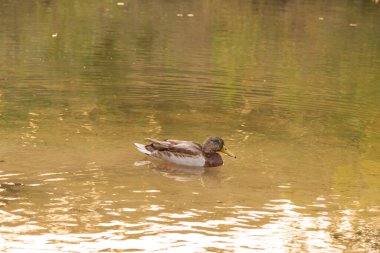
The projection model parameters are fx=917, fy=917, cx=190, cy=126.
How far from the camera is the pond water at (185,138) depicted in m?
9.94

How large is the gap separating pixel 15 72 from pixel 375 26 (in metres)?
18.1

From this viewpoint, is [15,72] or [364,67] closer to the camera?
[15,72]

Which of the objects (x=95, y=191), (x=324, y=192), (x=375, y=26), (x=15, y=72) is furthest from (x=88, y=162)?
(x=375, y=26)

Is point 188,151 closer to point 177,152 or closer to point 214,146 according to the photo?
point 177,152

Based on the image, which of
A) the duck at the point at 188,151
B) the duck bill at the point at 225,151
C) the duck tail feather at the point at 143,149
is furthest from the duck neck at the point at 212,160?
the duck tail feather at the point at 143,149

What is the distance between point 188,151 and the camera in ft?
41.6

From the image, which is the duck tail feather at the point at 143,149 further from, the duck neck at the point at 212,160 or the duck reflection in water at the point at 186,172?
the duck neck at the point at 212,160

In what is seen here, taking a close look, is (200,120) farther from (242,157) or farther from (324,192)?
(324,192)

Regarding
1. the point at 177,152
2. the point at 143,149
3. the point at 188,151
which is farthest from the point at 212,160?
the point at 143,149

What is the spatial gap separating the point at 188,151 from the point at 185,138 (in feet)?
5.00

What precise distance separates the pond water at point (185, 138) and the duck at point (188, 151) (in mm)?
154

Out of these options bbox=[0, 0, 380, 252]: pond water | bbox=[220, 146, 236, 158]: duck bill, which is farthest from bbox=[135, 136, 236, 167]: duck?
bbox=[0, 0, 380, 252]: pond water

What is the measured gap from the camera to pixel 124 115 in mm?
15539

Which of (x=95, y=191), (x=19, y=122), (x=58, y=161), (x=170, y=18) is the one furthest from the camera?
(x=170, y=18)
